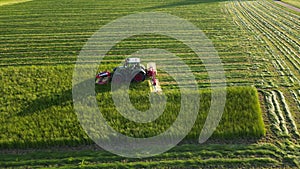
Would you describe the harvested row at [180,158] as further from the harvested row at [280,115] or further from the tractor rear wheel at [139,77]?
the tractor rear wheel at [139,77]

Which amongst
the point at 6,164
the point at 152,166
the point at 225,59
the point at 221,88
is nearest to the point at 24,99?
the point at 6,164

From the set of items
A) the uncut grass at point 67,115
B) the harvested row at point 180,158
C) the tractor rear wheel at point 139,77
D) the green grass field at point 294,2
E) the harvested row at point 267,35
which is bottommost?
the harvested row at point 180,158

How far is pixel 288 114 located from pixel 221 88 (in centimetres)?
399

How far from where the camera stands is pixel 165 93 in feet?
57.1

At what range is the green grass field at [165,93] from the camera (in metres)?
13.8

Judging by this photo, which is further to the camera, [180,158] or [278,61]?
[278,61]


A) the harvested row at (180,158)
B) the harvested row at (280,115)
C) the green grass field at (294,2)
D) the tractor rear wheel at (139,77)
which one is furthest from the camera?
the green grass field at (294,2)

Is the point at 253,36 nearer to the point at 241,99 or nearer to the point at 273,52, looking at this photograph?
the point at 273,52

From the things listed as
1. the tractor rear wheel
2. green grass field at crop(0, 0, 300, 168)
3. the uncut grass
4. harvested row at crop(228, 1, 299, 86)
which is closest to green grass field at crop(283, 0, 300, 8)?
harvested row at crop(228, 1, 299, 86)

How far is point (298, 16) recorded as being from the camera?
35062mm

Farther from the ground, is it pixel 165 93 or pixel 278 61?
pixel 278 61

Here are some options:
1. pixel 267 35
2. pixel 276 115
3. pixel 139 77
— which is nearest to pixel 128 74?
pixel 139 77

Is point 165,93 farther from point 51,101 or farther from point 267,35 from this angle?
point 267,35

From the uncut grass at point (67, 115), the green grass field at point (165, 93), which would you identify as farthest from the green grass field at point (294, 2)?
the uncut grass at point (67, 115)
